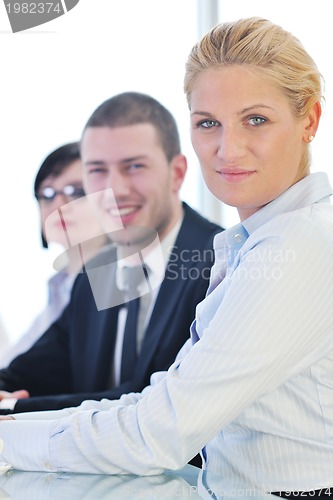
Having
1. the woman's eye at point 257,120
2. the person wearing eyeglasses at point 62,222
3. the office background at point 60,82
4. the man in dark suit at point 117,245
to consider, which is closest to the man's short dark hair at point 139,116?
the man in dark suit at point 117,245

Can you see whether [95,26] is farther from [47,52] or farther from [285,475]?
[285,475]

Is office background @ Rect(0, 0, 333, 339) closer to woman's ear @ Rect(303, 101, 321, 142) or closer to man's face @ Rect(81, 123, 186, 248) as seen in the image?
man's face @ Rect(81, 123, 186, 248)

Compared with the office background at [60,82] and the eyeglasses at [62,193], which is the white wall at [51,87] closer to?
the office background at [60,82]

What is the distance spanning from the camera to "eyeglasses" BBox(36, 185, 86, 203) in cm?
297

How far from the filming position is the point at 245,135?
4.06 ft

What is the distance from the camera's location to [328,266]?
3.58ft

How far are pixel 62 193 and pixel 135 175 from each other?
33 centimetres

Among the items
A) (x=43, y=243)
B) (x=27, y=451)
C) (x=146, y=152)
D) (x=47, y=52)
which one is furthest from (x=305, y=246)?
(x=47, y=52)

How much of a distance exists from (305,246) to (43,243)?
7.27 feet

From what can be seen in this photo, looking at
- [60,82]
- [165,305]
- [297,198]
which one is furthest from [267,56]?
[60,82]

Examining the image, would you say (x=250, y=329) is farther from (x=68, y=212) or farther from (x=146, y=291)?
(x=68, y=212)

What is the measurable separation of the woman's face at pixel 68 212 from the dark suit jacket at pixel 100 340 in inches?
7.0

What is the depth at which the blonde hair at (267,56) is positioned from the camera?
4.02 feet

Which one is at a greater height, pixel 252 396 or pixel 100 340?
pixel 252 396
